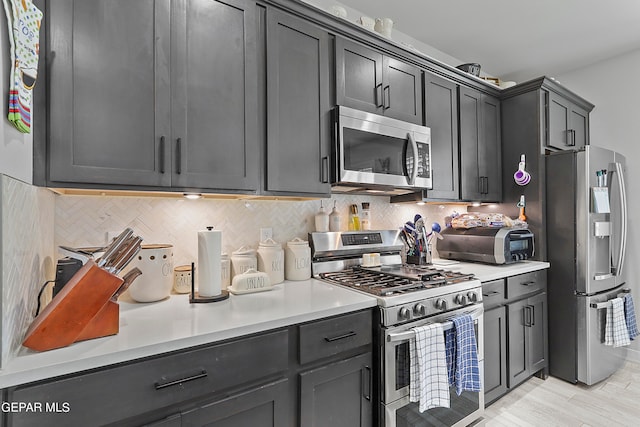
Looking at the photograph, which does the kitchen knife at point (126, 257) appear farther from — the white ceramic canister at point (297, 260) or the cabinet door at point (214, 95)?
the white ceramic canister at point (297, 260)

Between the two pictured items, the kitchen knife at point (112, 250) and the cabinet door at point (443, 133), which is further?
the cabinet door at point (443, 133)

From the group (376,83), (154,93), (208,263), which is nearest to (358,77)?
(376,83)

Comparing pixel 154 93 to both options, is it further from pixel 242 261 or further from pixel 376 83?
pixel 376 83

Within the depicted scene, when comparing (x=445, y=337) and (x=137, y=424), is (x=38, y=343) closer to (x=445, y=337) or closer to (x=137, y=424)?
(x=137, y=424)

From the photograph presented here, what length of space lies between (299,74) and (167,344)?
1410 mm

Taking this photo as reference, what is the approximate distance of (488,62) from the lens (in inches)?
125

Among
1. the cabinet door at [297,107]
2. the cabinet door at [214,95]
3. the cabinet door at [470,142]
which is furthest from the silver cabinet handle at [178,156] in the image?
the cabinet door at [470,142]

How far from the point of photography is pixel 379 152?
1.96m

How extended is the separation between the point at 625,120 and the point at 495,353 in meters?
2.68

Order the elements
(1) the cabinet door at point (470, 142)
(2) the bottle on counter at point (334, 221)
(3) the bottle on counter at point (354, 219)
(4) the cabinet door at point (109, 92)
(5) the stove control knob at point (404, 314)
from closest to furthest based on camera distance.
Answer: (4) the cabinet door at point (109, 92)
(5) the stove control knob at point (404, 314)
(2) the bottle on counter at point (334, 221)
(3) the bottle on counter at point (354, 219)
(1) the cabinet door at point (470, 142)

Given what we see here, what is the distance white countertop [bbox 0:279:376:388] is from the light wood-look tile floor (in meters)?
1.53

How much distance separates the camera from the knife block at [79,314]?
0.90m

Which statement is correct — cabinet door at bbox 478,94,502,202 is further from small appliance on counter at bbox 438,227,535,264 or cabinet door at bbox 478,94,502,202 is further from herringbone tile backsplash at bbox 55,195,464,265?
herringbone tile backsplash at bbox 55,195,464,265

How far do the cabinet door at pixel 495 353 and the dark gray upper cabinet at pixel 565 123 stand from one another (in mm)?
1605
